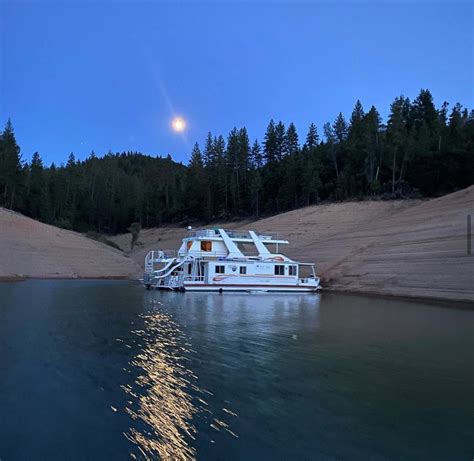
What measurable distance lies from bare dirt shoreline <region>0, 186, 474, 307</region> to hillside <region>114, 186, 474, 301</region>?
8 centimetres

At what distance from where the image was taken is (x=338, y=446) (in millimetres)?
8102

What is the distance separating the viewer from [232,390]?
436 inches

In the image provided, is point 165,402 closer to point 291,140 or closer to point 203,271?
point 203,271

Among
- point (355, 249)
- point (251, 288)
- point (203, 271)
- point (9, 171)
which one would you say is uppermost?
point (9, 171)

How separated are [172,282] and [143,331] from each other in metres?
22.0

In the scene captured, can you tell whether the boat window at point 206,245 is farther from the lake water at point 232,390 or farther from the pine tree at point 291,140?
the pine tree at point 291,140

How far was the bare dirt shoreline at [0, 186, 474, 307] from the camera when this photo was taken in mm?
34750

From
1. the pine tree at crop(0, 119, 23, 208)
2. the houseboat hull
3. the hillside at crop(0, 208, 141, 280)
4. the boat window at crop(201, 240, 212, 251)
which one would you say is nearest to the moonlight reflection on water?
the houseboat hull

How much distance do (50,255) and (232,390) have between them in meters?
56.6

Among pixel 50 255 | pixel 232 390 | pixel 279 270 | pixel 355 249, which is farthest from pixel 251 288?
pixel 50 255

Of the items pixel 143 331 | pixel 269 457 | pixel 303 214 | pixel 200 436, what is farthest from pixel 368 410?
pixel 303 214

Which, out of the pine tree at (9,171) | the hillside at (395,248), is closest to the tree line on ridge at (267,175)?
the pine tree at (9,171)

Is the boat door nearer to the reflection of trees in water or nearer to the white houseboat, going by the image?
the white houseboat

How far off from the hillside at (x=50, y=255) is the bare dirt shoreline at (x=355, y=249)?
0.12m
